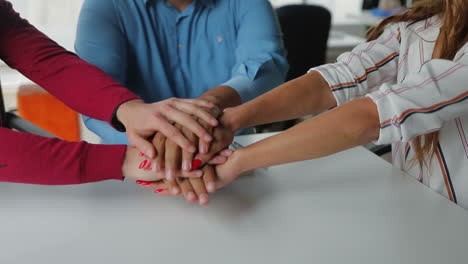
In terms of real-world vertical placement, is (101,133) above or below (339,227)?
below

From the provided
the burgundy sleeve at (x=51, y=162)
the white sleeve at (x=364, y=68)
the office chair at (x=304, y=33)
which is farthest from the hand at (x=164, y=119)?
the office chair at (x=304, y=33)

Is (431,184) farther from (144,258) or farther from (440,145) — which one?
(144,258)

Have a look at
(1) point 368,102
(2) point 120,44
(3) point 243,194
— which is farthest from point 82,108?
(1) point 368,102

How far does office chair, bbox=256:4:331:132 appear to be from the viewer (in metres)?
2.88

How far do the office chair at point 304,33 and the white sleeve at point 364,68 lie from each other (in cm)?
165

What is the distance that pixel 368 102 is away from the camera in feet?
2.90

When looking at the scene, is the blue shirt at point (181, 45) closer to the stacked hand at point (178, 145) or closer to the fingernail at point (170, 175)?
the stacked hand at point (178, 145)

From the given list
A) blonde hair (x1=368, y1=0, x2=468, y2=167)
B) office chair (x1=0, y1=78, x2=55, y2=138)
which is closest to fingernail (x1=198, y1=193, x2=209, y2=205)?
blonde hair (x1=368, y1=0, x2=468, y2=167)

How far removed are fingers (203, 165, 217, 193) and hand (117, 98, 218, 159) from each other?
0.19ft

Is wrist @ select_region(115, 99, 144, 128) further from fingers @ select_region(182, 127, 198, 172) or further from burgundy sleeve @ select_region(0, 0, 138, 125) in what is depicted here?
fingers @ select_region(182, 127, 198, 172)

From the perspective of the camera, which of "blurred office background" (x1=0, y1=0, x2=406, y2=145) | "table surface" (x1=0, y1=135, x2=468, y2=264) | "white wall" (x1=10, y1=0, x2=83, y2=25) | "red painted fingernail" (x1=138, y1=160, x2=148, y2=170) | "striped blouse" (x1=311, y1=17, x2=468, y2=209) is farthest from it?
"white wall" (x1=10, y1=0, x2=83, y2=25)

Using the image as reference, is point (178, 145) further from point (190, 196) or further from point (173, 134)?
point (190, 196)

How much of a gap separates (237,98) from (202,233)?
1.90 feet

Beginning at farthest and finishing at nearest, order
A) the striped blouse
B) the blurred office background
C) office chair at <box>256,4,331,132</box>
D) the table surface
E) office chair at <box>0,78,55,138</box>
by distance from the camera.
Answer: office chair at <box>256,4,331,132</box>
the blurred office background
office chair at <box>0,78,55,138</box>
the striped blouse
the table surface
